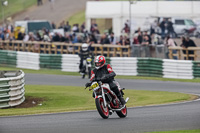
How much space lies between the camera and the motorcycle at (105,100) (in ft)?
40.1

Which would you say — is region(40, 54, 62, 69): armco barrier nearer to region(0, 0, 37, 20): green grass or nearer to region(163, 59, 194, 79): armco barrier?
region(163, 59, 194, 79): armco barrier

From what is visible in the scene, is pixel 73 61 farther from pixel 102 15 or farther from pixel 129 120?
pixel 129 120

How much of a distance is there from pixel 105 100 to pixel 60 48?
62.8 ft

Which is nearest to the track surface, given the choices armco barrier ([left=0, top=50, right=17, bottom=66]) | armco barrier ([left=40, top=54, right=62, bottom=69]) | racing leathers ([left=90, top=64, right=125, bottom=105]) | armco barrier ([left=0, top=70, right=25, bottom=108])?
armco barrier ([left=0, top=50, right=17, bottom=66])

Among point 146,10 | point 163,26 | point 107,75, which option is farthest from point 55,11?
point 107,75

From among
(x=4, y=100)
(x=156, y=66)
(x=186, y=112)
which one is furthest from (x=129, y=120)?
(x=156, y=66)

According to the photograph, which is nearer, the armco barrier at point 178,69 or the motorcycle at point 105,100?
the motorcycle at point 105,100

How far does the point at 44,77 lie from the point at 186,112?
528 inches

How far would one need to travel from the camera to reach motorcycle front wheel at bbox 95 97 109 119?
1208cm

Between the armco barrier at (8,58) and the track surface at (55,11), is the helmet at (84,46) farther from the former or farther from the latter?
the track surface at (55,11)

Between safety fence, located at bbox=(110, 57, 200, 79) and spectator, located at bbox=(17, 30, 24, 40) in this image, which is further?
spectator, located at bbox=(17, 30, 24, 40)

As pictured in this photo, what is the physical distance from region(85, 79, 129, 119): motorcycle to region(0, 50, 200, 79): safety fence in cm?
1108

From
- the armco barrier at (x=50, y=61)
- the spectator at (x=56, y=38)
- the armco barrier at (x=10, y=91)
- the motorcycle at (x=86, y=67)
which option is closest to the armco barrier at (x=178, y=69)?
the motorcycle at (x=86, y=67)

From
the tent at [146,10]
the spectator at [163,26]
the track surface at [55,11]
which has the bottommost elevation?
the spectator at [163,26]
